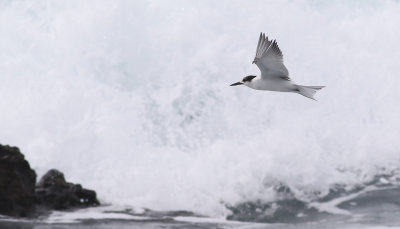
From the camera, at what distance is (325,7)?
1440 centimetres

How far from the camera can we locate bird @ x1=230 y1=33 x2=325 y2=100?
770 centimetres

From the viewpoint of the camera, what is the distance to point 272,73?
26.5 ft

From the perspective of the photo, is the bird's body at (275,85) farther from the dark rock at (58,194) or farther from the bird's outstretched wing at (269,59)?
the dark rock at (58,194)

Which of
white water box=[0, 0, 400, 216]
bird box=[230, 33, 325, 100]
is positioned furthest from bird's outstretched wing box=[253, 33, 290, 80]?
white water box=[0, 0, 400, 216]

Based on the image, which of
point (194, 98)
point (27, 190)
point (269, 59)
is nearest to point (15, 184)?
point (27, 190)

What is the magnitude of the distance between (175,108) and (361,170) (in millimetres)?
3096

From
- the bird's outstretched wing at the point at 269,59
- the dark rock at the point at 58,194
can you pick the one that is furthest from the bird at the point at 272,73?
the dark rock at the point at 58,194

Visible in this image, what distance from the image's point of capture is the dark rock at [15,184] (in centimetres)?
750

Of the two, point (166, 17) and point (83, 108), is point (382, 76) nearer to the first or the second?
point (166, 17)

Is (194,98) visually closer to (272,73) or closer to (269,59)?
(272,73)

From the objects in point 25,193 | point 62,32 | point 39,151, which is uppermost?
point 62,32

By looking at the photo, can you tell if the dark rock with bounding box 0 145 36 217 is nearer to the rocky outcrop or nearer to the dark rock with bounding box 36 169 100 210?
the rocky outcrop

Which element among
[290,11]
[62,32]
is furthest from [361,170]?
[62,32]

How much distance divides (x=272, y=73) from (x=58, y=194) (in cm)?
268
